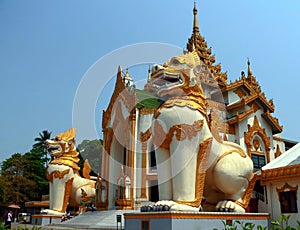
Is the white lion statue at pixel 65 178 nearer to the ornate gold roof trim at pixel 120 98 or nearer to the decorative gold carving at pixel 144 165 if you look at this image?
the ornate gold roof trim at pixel 120 98

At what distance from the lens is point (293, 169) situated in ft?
29.5

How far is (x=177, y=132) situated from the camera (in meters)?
6.82

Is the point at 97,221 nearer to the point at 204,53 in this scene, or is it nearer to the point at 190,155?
the point at 190,155

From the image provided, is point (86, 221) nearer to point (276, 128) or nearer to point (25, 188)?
point (276, 128)

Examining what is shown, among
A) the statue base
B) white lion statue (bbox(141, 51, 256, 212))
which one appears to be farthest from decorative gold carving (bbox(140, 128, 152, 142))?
white lion statue (bbox(141, 51, 256, 212))

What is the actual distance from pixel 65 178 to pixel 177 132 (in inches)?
407

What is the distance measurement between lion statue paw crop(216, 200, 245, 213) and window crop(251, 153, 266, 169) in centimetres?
1227

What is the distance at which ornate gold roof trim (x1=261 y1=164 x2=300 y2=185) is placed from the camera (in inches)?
352

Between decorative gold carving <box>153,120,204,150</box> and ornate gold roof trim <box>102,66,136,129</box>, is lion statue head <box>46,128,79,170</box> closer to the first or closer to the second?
ornate gold roof trim <box>102,66,136,129</box>

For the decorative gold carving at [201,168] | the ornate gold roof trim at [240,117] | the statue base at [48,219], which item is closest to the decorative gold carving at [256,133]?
the ornate gold roof trim at [240,117]

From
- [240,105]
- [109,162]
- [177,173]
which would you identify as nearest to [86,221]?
[109,162]

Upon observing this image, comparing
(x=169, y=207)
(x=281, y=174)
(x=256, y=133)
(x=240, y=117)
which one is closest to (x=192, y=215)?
(x=169, y=207)

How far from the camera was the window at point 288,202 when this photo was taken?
30.0 feet

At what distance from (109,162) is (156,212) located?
8.33 metres
